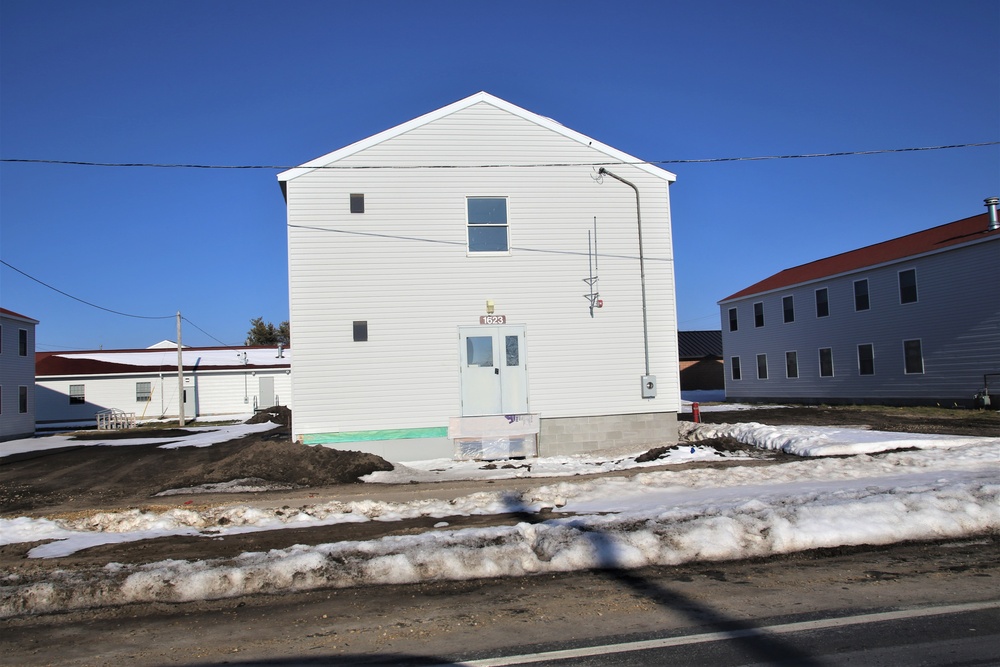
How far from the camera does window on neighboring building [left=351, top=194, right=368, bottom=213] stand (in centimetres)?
1502

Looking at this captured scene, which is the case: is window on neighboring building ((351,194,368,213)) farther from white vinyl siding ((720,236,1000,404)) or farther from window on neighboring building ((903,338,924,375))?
window on neighboring building ((903,338,924,375))

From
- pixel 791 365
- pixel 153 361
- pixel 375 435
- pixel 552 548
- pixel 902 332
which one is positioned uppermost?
pixel 153 361

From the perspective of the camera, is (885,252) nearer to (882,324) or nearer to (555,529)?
(882,324)

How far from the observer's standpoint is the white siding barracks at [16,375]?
28484mm

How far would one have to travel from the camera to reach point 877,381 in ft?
101

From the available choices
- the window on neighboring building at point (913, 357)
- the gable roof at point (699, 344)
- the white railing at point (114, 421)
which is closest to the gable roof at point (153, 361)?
the white railing at point (114, 421)

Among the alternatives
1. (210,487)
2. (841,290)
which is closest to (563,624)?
(210,487)

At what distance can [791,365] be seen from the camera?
36.4 meters

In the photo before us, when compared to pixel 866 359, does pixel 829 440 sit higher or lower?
lower

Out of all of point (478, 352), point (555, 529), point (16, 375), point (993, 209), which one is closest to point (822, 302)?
point (993, 209)

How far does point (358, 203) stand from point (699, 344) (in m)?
48.3

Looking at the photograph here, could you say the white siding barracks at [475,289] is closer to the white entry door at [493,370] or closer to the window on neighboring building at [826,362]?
the white entry door at [493,370]

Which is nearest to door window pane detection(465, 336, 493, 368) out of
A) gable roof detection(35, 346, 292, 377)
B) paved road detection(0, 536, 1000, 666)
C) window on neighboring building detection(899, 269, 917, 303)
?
paved road detection(0, 536, 1000, 666)

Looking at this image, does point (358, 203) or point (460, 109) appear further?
point (460, 109)
